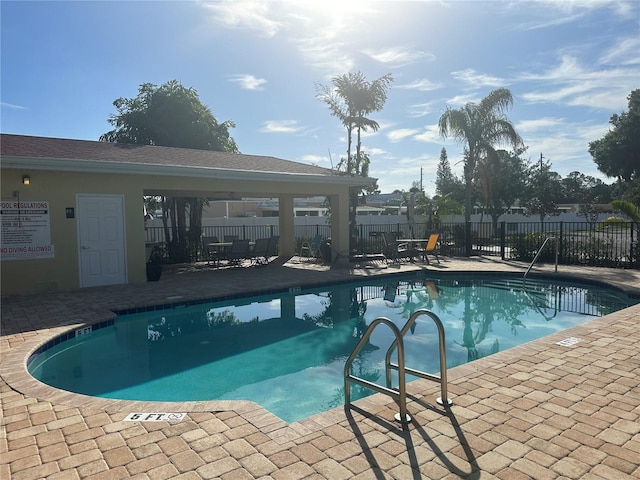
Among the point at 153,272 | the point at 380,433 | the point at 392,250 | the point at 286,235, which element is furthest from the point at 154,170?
the point at 380,433

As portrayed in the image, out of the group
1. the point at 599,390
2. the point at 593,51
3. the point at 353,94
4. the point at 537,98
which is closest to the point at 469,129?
the point at 537,98

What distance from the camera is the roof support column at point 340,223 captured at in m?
15.4

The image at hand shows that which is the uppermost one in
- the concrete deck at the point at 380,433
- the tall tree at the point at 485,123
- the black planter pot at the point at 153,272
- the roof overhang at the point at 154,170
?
the tall tree at the point at 485,123

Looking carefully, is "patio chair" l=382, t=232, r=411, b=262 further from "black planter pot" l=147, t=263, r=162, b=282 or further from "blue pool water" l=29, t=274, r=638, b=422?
"black planter pot" l=147, t=263, r=162, b=282

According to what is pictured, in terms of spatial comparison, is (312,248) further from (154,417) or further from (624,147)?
(624,147)

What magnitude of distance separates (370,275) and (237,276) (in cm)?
391

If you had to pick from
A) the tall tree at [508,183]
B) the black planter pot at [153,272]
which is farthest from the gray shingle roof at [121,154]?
the tall tree at [508,183]

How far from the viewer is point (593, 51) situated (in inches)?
484

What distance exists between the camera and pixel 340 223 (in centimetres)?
1558

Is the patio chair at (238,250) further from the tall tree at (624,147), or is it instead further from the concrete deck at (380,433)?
the tall tree at (624,147)

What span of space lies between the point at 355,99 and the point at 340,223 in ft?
28.0

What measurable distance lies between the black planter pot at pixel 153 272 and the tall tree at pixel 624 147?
30.1m

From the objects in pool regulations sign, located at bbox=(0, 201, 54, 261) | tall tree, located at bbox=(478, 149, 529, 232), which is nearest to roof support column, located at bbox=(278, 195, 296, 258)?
pool regulations sign, located at bbox=(0, 201, 54, 261)

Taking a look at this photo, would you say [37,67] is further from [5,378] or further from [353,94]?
[353,94]
